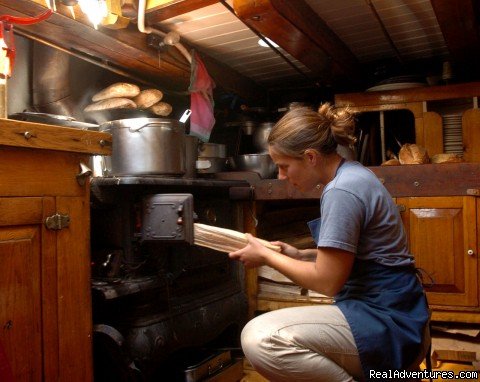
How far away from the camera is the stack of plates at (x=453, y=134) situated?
138 inches

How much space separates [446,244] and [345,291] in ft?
4.38

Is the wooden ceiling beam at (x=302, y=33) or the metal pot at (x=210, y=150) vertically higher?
the wooden ceiling beam at (x=302, y=33)

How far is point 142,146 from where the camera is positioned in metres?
2.40

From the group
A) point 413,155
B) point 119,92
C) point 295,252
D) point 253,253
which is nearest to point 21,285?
point 253,253

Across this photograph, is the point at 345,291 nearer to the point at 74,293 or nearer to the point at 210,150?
the point at 74,293

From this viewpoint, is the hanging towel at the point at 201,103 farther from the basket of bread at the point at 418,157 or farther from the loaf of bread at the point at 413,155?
the loaf of bread at the point at 413,155

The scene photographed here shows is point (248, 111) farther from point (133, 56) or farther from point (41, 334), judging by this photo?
point (41, 334)

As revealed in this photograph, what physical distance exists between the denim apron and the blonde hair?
537 mm

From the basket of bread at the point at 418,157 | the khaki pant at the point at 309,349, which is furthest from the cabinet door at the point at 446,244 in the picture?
the khaki pant at the point at 309,349

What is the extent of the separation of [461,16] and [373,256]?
5.61 ft

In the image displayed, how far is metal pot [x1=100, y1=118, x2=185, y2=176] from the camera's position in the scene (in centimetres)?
240

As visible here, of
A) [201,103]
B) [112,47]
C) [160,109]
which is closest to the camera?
[112,47]

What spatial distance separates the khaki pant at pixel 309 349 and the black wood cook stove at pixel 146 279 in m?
0.58

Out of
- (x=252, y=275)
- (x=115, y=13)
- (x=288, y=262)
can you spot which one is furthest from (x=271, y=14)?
(x=252, y=275)
